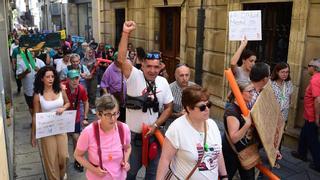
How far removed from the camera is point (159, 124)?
360cm

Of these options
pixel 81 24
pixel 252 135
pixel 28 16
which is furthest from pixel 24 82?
pixel 28 16

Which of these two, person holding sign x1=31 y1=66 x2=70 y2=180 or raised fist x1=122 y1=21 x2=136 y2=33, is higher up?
raised fist x1=122 y1=21 x2=136 y2=33

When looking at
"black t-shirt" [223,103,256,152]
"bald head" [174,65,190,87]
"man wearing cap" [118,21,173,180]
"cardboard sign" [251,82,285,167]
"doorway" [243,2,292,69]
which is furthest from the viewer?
"doorway" [243,2,292,69]

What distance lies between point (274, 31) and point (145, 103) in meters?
3.98

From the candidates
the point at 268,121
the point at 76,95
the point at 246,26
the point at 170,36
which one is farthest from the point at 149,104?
the point at 170,36

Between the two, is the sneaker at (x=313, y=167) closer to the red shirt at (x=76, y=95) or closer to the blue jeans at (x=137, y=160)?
the blue jeans at (x=137, y=160)

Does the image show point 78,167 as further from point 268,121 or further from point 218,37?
point 218,37

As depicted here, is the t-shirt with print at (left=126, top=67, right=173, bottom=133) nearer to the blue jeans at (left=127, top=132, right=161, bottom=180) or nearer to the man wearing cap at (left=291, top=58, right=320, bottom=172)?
the blue jeans at (left=127, top=132, right=161, bottom=180)

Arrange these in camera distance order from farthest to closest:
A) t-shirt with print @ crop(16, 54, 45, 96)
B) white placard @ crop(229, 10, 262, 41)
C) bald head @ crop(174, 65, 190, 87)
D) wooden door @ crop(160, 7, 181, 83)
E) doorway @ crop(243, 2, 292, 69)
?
wooden door @ crop(160, 7, 181, 83), t-shirt with print @ crop(16, 54, 45, 96), doorway @ crop(243, 2, 292, 69), white placard @ crop(229, 10, 262, 41), bald head @ crop(174, 65, 190, 87)

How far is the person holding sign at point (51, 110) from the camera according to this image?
4172mm

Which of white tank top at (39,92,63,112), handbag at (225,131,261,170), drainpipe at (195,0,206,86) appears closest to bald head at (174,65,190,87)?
handbag at (225,131,261,170)

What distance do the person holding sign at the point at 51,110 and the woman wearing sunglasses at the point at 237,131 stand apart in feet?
6.67

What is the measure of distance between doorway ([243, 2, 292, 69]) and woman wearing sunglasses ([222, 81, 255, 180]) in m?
3.44

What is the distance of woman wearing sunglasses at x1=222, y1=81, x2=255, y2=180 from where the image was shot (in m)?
3.03
